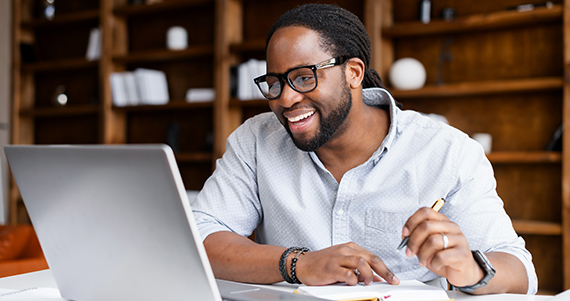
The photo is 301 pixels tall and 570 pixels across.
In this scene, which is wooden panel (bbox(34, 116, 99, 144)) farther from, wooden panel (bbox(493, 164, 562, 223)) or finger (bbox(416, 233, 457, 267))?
finger (bbox(416, 233, 457, 267))

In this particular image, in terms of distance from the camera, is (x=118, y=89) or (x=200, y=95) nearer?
(x=200, y=95)

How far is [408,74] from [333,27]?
176 centimetres

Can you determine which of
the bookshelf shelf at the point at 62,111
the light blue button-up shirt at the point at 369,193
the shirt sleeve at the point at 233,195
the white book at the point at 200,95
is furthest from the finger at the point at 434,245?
the bookshelf shelf at the point at 62,111

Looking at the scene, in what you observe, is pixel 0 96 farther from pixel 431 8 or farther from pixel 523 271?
pixel 523 271

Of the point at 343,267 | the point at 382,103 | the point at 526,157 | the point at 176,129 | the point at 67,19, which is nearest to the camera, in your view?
the point at 343,267

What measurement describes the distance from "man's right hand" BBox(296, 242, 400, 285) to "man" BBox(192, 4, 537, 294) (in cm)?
5

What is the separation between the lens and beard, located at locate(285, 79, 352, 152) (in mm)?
1385

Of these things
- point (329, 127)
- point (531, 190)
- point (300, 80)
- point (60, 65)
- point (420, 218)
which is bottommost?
point (531, 190)

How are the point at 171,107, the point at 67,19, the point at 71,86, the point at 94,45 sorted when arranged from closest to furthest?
the point at 171,107 → the point at 94,45 → the point at 67,19 → the point at 71,86

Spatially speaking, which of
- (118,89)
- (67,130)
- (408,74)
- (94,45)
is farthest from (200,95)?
(67,130)

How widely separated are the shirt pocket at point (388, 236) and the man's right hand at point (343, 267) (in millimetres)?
302

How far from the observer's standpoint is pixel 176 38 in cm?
390

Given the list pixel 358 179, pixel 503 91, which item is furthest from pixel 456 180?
pixel 503 91

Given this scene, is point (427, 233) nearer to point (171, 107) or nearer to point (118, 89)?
point (171, 107)
